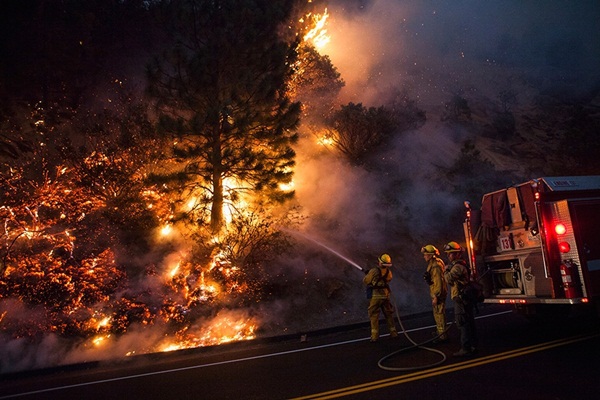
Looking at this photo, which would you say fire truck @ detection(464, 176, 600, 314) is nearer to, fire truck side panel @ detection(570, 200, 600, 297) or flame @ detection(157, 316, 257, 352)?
fire truck side panel @ detection(570, 200, 600, 297)

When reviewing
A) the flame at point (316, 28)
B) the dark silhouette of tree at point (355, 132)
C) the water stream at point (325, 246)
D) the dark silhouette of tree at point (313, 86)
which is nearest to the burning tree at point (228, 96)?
the water stream at point (325, 246)

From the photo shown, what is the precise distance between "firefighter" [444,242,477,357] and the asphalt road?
0.19 m

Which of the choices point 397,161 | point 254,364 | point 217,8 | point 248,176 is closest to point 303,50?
point 397,161

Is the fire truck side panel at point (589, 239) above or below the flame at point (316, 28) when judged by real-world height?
below

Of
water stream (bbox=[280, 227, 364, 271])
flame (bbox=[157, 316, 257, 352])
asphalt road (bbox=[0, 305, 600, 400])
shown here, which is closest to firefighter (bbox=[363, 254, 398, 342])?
asphalt road (bbox=[0, 305, 600, 400])

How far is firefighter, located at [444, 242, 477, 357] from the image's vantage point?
584cm

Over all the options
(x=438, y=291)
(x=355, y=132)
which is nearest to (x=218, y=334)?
(x=438, y=291)

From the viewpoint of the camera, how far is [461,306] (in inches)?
237

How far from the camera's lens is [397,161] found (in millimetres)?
19984

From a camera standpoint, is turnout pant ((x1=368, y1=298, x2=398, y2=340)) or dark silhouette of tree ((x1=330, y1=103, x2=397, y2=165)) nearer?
turnout pant ((x1=368, y1=298, x2=398, y2=340))

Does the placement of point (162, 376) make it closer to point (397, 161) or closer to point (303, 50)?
point (397, 161)

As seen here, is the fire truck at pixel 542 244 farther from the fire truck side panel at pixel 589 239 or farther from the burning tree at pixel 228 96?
the burning tree at pixel 228 96

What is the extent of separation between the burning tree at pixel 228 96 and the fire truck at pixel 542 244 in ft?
22.0

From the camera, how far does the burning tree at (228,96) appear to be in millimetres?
11750
